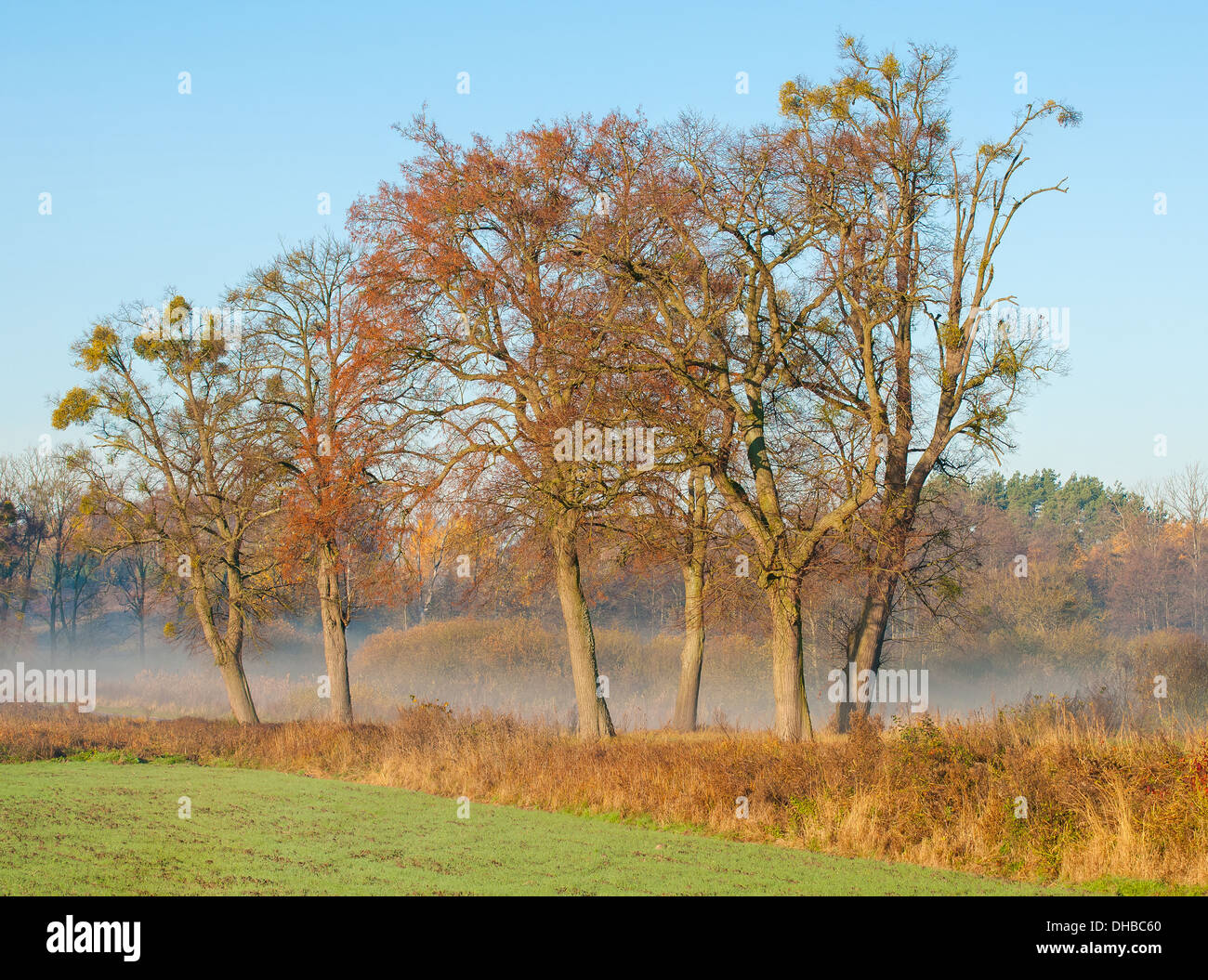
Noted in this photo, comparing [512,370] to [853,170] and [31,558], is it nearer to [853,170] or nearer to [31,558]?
[853,170]

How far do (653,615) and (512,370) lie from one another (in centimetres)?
5978

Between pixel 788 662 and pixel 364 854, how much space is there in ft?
37.3

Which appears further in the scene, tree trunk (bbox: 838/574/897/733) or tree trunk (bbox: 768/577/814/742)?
tree trunk (bbox: 838/574/897/733)

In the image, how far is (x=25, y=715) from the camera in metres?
32.4

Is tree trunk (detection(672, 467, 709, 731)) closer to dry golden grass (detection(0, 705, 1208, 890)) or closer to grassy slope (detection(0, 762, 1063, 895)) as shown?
dry golden grass (detection(0, 705, 1208, 890))

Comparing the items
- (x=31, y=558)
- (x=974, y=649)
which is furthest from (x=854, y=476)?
(x=31, y=558)

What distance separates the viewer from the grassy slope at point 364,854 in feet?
30.5

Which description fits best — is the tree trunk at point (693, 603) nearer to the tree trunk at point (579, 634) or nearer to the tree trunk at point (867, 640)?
the tree trunk at point (579, 634)

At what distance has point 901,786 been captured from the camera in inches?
548

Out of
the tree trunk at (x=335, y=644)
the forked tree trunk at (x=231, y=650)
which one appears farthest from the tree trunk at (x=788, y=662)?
the forked tree trunk at (x=231, y=650)

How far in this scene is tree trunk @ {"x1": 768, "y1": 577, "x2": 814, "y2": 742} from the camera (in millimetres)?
19812

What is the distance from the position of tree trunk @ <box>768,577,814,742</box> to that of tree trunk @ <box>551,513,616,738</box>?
14.4 feet

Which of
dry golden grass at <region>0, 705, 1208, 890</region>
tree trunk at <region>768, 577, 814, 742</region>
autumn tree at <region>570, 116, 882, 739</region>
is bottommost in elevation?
dry golden grass at <region>0, 705, 1208, 890</region>

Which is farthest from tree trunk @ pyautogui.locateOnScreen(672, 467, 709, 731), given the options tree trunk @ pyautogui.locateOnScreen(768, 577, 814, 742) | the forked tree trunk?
the forked tree trunk
